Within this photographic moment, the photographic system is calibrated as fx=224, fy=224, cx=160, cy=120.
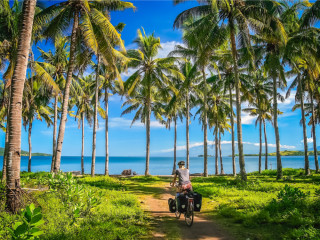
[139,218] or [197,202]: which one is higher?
[197,202]

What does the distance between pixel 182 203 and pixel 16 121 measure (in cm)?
510

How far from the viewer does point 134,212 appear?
703cm

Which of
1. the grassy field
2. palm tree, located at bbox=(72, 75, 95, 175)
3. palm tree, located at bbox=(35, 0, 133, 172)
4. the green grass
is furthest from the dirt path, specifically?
palm tree, located at bbox=(72, 75, 95, 175)

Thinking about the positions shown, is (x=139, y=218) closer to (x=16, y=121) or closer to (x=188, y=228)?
(x=188, y=228)

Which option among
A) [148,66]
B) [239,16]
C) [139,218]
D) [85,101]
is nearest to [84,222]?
[139,218]

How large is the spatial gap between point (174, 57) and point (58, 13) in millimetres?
11256

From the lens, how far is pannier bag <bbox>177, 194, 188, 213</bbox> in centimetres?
631

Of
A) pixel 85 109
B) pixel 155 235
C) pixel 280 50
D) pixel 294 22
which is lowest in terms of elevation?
pixel 155 235

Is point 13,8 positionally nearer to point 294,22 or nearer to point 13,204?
point 13,204

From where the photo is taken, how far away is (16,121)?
604 centimetres

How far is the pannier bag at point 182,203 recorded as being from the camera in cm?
631

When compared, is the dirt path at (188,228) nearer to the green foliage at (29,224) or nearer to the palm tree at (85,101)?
the green foliage at (29,224)

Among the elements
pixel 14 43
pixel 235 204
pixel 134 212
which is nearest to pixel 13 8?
pixel 14 43

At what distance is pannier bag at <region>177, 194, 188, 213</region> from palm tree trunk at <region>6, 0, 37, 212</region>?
14.0 ft
